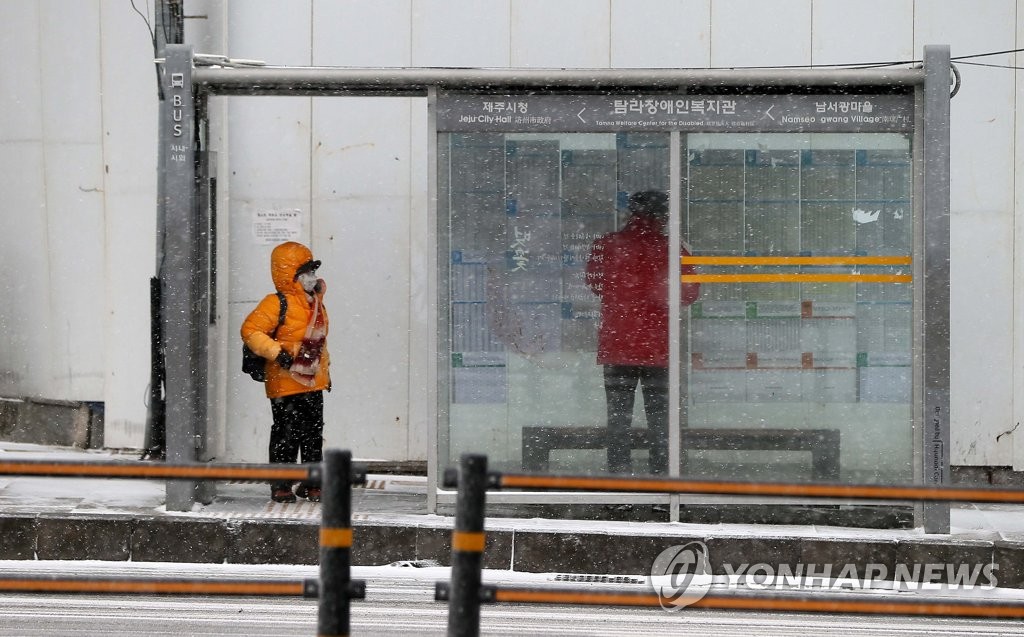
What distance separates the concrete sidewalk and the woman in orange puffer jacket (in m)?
0.82

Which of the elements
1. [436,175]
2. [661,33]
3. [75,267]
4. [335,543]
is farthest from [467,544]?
[75,267]

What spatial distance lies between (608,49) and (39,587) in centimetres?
699

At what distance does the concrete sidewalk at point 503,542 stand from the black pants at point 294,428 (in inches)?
30.9

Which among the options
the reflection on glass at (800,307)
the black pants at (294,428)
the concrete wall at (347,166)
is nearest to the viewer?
the reflection on glass at (800,307)

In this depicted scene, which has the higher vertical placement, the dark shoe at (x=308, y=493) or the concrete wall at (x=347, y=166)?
the concrete wall at (x=347, y=166)

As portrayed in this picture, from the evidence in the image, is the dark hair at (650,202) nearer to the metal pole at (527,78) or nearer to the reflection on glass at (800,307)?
the reflection on glass at (800,307)

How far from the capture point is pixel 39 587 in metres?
4.25

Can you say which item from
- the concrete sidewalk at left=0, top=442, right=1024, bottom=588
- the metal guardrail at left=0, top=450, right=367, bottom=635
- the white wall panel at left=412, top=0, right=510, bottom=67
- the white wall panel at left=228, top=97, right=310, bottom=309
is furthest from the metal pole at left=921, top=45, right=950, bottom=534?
the metal guardrail at left=0, top=450, right=367, bottom=635

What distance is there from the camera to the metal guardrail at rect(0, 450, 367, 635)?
404 centimetres

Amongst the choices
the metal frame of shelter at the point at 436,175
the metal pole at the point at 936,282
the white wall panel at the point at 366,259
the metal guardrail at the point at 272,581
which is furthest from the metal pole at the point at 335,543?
the white wall panel at the point at 366,259

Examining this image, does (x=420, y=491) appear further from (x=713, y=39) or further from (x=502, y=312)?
(x=713, y=39)

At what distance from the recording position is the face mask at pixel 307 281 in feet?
29.5

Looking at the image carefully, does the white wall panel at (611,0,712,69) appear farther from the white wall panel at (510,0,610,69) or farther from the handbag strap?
the handbag strap

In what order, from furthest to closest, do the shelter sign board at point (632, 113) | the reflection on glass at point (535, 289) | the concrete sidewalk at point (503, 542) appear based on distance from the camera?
the reflection on glass at point (535, 289), the shelter sign board at point (632, 113), the concrete sidewalk at point (503, 542)
